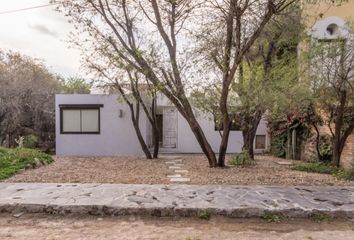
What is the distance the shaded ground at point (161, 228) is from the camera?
184 inches

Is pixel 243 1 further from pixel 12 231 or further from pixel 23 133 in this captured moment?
pixel 23 133

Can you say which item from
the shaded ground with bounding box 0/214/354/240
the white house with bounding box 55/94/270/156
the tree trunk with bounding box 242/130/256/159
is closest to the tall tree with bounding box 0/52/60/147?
the white house with bounding box 55/94/270/156

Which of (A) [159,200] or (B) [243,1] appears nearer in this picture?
(A) [159,200]

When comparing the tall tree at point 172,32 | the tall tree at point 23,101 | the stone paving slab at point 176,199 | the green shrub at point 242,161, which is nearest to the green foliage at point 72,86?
the tall tree at point 23,101

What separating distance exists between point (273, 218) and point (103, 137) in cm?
1146

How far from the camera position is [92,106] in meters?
15.6

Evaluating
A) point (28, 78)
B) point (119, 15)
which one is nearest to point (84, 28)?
point (119, 15)

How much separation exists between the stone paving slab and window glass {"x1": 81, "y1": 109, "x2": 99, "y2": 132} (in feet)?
28.0

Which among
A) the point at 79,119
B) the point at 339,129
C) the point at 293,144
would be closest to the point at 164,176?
the point at 339,129

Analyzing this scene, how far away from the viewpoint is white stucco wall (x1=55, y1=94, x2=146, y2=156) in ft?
51.3

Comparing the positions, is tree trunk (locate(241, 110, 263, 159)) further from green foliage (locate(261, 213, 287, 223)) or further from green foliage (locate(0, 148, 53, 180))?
green foliage (locate(0, 148, 53, 180))

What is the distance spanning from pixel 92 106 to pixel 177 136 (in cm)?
431

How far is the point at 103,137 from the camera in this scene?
A: 15.7 meters

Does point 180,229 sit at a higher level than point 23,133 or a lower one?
lower
